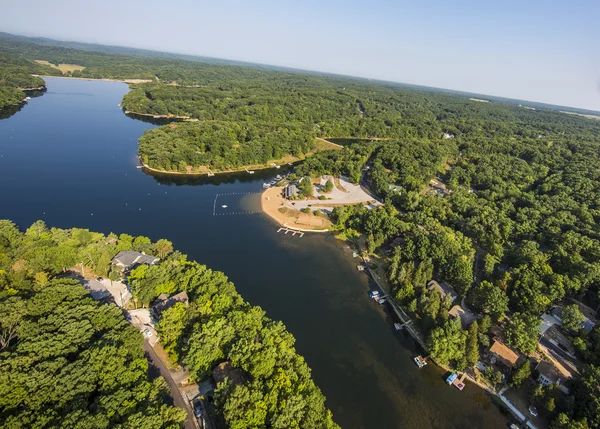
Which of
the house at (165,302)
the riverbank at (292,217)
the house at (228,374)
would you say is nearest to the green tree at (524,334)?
the house at (228,374)

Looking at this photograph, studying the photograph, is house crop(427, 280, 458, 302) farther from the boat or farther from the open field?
the open field

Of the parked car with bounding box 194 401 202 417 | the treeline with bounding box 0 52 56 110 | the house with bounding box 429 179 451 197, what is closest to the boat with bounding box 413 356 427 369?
the parked car with bounding box 194 401 202 417

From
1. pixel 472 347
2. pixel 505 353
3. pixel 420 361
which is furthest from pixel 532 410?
pixel 420 361

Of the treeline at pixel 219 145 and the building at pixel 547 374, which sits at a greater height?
the treeline at pixel 219 145

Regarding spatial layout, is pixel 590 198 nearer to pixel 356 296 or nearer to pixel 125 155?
pixel 356 296

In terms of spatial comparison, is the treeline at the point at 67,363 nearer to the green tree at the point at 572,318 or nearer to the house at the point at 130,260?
the house at the point at 130,260

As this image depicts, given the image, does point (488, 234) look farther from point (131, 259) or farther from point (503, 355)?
point (131, 259)

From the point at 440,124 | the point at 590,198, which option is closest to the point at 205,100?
the point at 440,124
